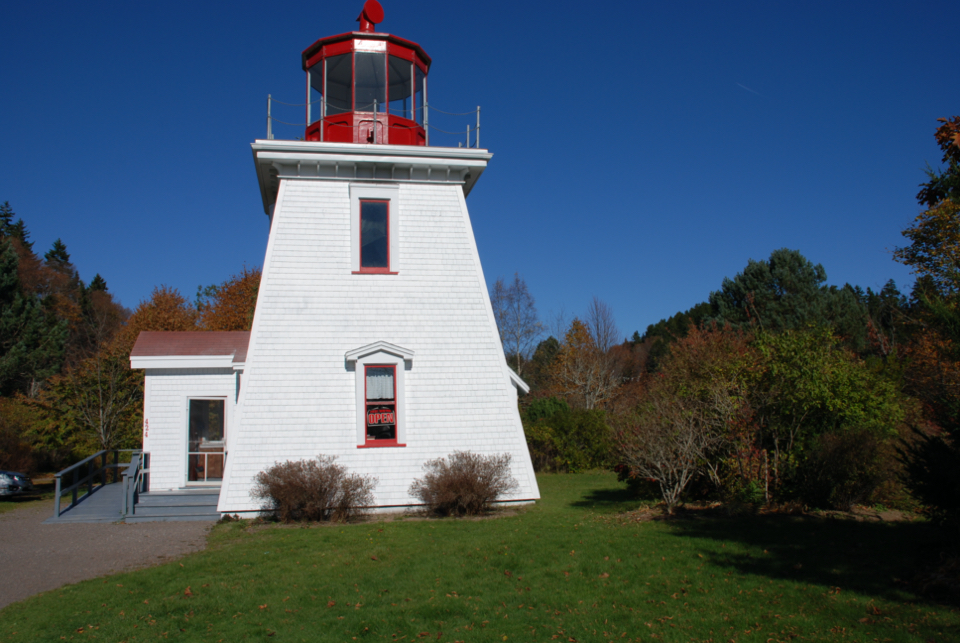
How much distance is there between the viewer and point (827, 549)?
8023 mm

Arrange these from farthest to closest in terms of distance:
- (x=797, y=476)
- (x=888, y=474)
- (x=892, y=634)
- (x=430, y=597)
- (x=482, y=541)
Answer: (x=797, y=476) → (x=888, y=474) → (x=482, y=541) → (x=430, y=597) → (x=892, y=634)

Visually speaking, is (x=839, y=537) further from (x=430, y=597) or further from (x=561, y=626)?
(x=430, y=597)

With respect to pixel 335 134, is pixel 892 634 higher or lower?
lower

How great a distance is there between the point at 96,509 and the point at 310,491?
539cm

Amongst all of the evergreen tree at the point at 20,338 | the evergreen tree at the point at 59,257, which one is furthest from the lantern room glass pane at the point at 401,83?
the evergreen tree at the point at 59,257

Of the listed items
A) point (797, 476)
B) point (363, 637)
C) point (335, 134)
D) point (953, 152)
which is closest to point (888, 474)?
point (797, 476)

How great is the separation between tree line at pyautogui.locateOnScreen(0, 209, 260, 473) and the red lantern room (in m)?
14.0

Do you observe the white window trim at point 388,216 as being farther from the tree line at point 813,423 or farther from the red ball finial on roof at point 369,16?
the tree line at point 813,423

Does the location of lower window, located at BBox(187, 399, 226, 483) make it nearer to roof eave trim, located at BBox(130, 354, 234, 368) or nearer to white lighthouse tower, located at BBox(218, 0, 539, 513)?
roof eave trim, located at BBox(130, 354, 234, 368)

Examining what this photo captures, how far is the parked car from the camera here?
17.3 metres

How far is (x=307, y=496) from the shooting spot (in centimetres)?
1166

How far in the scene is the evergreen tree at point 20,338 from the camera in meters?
37.2

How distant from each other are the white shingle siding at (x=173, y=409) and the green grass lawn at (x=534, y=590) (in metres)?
5.68

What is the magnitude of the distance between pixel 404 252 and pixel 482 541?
645 cm
